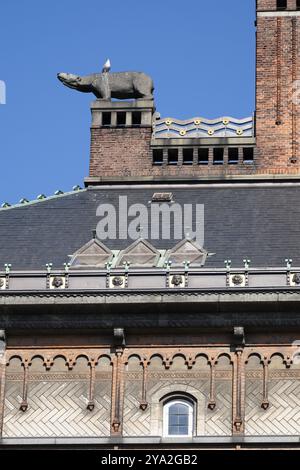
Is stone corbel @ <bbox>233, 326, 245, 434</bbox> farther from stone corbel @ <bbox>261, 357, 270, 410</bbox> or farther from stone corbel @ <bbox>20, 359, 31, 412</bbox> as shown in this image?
stone corbel @ <bbox>20, 359, 31, 412</bbox>

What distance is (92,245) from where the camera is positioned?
207 ft

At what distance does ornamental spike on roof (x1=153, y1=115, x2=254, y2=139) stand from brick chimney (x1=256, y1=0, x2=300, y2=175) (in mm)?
498

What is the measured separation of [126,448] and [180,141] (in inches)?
626

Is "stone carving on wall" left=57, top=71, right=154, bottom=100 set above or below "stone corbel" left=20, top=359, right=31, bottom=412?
above

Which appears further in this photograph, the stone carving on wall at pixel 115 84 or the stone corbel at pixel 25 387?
the stone carving on wall at pixel 115 84

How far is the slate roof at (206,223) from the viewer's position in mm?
62812

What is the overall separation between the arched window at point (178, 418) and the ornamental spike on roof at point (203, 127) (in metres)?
14.3


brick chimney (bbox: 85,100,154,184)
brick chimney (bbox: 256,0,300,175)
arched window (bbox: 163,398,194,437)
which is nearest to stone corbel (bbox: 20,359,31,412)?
arched window (bbox: 163,398,194,437)

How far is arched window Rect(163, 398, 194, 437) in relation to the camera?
58.8 metres

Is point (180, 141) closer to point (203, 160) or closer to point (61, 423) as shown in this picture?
point (203, 160)

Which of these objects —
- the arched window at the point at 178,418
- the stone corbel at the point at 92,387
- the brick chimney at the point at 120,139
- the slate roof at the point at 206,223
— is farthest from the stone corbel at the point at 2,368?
the brick chimney at the point at 120,139

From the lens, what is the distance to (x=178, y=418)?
59.0 meters

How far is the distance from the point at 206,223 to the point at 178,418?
832cm

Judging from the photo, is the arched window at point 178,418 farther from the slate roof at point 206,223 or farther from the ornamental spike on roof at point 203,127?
the ornamental spike on roof at point 203,127
